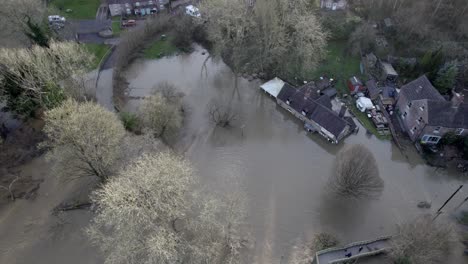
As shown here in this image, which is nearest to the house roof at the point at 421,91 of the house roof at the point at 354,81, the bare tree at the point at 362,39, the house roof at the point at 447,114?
the house roof at the point at 447,114

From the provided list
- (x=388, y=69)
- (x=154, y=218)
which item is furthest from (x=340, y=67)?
(x=154, y=218)

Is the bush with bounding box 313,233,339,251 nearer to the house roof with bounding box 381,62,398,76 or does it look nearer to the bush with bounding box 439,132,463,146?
the bush with bounding box 439,132,463,146

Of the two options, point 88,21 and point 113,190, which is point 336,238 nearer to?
point 113,190

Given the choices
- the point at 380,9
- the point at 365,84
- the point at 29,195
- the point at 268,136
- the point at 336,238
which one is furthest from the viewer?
the point at 380,9

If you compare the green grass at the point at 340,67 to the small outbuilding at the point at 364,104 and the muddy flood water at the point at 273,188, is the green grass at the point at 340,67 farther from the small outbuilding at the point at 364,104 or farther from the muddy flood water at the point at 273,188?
the muddy flood water at the point at 273,188

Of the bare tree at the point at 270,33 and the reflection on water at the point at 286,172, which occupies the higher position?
the bare tree at the point at 270,33

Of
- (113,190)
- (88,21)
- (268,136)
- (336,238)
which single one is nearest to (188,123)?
(268,136)
